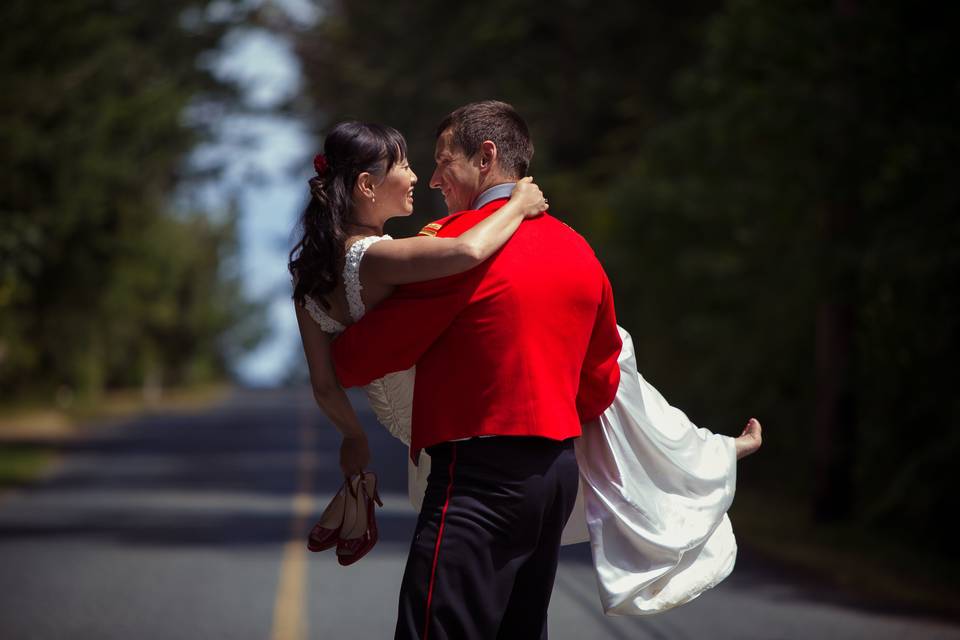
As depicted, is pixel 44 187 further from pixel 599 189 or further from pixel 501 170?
pixel 501 170

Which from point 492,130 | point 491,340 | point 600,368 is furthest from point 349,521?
point 492,130

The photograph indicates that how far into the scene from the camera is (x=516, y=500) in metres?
4.25

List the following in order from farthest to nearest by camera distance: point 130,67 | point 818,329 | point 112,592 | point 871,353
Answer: point 130,67
point 818,329
point 871,353
point 112,592

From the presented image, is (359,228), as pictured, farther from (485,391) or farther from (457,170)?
(485,391)

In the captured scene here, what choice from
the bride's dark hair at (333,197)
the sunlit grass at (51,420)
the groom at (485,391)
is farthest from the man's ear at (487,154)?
the sunlit grass at (51,420)

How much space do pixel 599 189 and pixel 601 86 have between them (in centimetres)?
204

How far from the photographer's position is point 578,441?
4.64 meters

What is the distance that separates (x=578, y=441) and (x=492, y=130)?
945mm

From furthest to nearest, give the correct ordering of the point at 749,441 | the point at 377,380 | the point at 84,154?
the point at 84,154 → the point at 749,441 → the point at 377,380

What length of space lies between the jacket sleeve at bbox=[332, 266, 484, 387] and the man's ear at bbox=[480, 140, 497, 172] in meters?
0.34

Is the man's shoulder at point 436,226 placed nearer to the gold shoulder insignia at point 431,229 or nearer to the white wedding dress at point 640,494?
→ the gold shoulder insignia at point 431,229

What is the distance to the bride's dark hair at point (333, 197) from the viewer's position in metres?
4.33

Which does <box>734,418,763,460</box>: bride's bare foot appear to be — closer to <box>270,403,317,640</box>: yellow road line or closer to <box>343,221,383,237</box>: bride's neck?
<box>343,221,383,237</box>: bride's neck

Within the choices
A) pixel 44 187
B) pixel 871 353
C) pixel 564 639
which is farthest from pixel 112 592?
pixel 44 187
